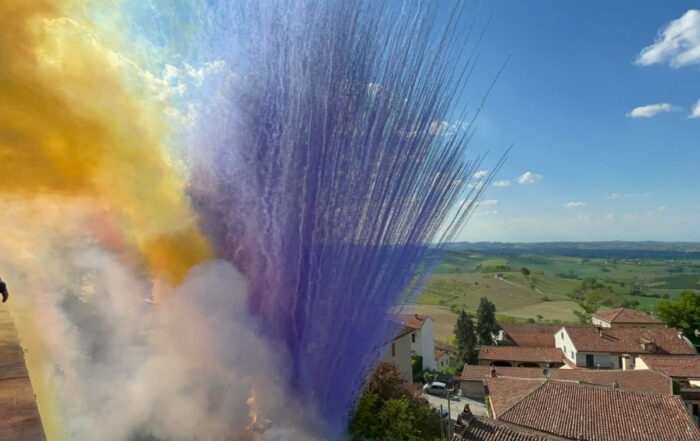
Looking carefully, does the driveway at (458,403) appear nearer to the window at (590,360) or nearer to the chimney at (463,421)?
the chimney at (463,421)

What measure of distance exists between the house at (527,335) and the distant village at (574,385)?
0.21m

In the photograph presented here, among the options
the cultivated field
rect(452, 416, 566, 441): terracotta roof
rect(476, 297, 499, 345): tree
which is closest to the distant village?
rect(452, 416, 566, 441): terracotta roof

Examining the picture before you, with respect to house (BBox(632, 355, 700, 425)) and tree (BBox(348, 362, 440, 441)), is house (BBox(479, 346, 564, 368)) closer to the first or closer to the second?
house (BBox(632, 355, 700, 425))

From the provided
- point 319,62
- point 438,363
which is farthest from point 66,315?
point 438,363

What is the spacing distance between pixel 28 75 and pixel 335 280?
5.78 metres

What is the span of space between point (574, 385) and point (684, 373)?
1019 cm

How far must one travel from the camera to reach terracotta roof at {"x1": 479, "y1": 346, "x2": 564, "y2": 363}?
29297mm

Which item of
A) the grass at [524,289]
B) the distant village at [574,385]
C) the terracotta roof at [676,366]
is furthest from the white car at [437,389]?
the grass at [524,289]

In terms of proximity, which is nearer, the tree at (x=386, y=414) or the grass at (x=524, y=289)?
the tree at (x=386, y=414)

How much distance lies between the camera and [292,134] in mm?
6961

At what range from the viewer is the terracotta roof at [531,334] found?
37.9 m

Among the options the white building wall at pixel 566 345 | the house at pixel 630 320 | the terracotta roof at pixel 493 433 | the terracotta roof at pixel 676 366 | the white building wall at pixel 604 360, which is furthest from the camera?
the house at pixel 630 320

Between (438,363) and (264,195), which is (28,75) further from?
(438,363)

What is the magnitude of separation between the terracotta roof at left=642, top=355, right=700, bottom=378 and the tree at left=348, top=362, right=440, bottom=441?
18118 millimetres
